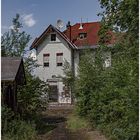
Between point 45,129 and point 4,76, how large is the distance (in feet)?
12.4

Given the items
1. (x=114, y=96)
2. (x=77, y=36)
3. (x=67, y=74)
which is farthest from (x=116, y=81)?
(x=77, y=36)

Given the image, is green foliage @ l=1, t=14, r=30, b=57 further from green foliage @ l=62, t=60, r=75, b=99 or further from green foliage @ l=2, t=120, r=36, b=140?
green foliage @ l=2, t=120, r=36, b=140

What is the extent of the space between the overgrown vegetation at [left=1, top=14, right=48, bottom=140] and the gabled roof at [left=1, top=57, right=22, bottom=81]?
1348 millimetres

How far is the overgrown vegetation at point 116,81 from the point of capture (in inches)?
457

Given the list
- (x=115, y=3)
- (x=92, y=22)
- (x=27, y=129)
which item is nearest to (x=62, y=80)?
(x=92, y=22)

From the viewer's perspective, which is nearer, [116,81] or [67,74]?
[116,81]

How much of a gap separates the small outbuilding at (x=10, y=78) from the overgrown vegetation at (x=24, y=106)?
723 mm

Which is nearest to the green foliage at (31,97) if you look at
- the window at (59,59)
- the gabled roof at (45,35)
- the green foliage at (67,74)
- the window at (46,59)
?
the green foliage at (67,74)

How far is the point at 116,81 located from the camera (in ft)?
44.5

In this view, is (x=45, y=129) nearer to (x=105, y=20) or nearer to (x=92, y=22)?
(x=105, y=20)

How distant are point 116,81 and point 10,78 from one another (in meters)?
5.00

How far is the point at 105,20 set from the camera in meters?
21.1

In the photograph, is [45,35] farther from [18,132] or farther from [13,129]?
[18,132]

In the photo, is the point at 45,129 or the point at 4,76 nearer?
the point at 4,76
